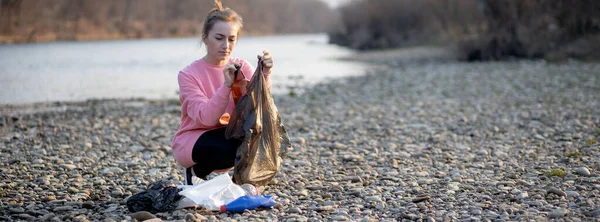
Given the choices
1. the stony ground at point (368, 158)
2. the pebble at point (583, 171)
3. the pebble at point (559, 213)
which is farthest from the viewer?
the pebble at point (583, 171)

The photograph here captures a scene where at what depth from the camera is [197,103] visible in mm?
4727

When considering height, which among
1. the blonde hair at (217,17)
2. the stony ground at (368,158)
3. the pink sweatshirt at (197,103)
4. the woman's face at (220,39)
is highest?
the blonde hair at (217,17)

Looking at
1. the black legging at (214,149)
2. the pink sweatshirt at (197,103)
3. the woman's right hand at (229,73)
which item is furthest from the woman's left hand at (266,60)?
the black legging at (214,149)

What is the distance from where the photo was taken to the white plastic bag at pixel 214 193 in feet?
15.2

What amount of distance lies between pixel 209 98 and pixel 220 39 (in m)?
0.52

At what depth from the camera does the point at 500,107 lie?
11.2 metres

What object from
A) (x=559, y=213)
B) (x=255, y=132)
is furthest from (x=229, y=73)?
(x=559, y=213)

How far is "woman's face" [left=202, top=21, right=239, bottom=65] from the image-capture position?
4.79 m

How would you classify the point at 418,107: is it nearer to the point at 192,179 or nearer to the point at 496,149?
the point at 496,149

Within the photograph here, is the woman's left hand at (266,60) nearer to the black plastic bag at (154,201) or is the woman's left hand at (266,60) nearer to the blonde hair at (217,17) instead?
the blonde hair at (217,17)

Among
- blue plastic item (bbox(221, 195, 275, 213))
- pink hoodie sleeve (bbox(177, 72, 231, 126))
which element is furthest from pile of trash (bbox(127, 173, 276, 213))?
pink hoodie sleeve (bbox(177, 72, 231, 126))

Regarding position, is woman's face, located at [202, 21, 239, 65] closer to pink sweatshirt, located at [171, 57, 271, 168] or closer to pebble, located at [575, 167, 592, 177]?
pink sweatshirt, located at [171, 57, 271, 168]

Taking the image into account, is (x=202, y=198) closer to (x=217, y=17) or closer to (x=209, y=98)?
(x=209, y=98)

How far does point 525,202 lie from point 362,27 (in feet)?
171
